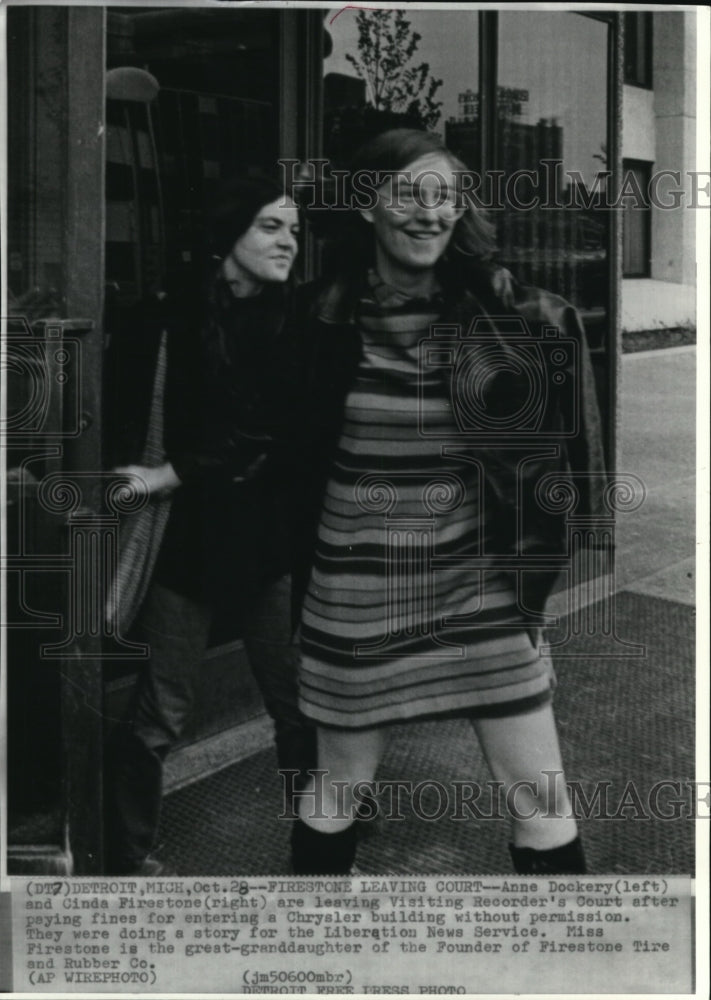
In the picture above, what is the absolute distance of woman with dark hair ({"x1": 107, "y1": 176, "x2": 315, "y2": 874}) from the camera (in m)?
3.29

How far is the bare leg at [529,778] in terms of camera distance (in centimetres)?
336

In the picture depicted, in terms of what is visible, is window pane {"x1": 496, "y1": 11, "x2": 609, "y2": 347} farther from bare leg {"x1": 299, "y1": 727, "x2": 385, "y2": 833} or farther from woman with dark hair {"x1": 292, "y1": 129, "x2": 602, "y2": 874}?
bare leg {"x1": 299, "y1": 727, "x2": 385, "y2": 833}

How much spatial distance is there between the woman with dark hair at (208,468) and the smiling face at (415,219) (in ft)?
0.80

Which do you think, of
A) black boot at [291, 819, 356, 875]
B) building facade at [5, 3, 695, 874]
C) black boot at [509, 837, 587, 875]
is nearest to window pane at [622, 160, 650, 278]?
building facade at [5, 3, 695, 874]

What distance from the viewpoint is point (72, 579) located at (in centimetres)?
329

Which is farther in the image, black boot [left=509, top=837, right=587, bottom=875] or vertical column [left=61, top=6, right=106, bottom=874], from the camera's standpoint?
black boot [left=509, top=837, right=587, bottom=875]

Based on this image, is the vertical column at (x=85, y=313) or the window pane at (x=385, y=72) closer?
the vertical column at (x=85, y=313)

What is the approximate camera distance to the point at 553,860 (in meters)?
3.35

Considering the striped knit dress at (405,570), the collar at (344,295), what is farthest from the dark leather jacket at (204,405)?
the striped knit dress at (405,570)

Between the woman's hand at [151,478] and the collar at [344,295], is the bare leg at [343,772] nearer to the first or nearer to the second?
the woman's hand at [151,478]

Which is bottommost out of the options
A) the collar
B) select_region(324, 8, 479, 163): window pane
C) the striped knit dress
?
the striped knit dress

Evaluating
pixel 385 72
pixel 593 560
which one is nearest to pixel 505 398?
pixel 593 560

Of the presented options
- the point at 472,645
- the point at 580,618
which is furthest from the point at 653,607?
the point at 472,645

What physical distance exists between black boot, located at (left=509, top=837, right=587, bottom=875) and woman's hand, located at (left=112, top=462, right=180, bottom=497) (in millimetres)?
1389
